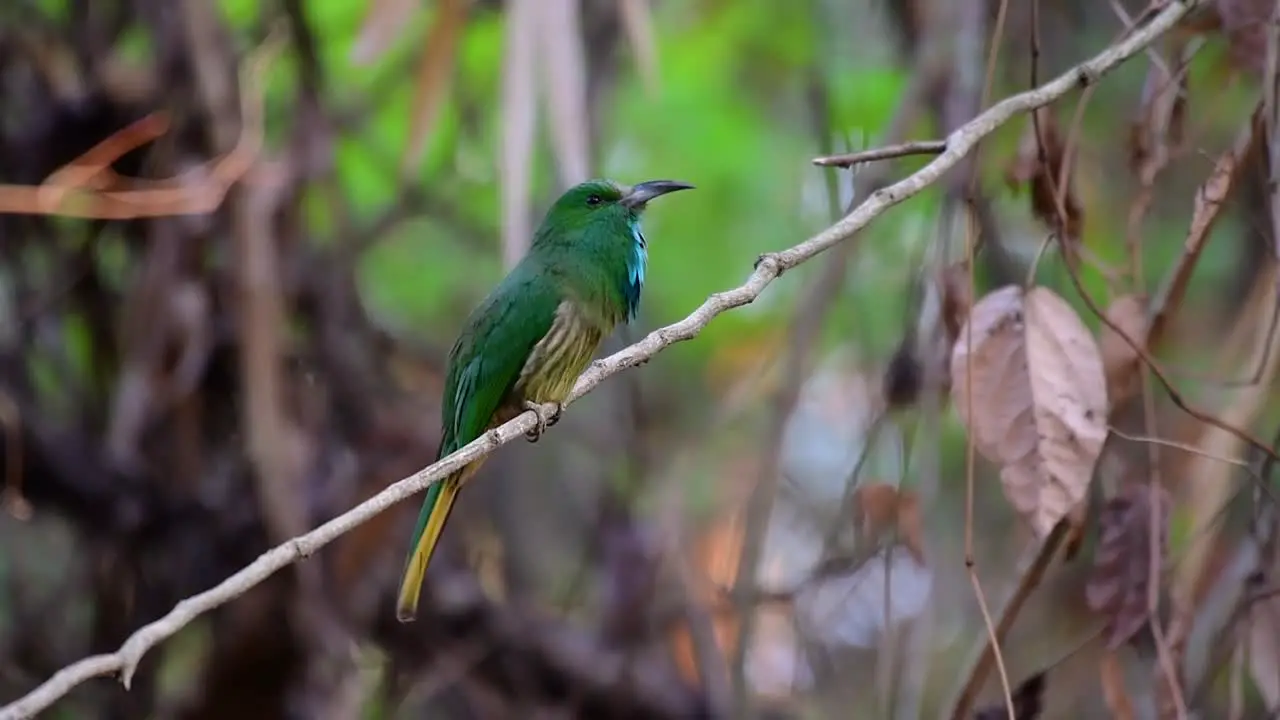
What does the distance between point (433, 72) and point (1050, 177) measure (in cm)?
139

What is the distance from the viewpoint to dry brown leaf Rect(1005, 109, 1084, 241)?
2.35m

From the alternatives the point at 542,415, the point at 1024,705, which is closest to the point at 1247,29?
the point at 1024,705

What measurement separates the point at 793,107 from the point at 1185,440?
7.92 ft

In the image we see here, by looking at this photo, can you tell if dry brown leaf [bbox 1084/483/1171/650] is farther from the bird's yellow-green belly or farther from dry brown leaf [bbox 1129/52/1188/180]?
the bird's yellow-green belly

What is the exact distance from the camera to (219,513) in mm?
3736

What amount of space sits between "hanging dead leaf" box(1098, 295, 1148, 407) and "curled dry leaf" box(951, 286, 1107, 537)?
20 centimetres

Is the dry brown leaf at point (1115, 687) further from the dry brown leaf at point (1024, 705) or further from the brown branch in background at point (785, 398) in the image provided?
the brown branch in background at point (785, 398)

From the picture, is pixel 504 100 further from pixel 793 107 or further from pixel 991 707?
pixel 793 107

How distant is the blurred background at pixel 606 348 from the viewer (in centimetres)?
291

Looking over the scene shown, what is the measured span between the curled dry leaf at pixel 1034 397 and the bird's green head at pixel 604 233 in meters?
1.01

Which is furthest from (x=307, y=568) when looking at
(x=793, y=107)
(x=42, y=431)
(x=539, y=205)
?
(x=793, y=107)

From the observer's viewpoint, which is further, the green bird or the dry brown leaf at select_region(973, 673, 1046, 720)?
the green bird

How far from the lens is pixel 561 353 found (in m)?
2.99

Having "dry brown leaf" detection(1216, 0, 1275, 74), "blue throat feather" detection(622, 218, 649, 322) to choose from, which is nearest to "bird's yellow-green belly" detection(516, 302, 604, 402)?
"blue throat feather" detection(622, 218, 649, 322)
